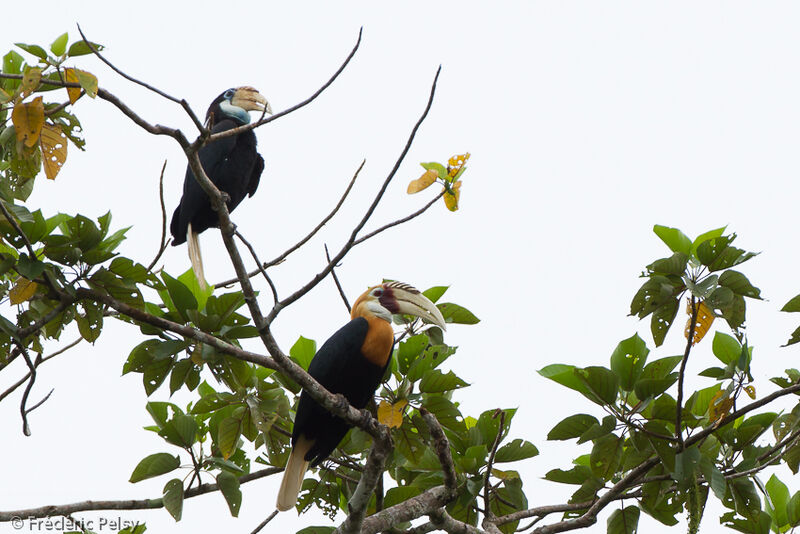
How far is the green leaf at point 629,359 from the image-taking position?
3572 millimetres

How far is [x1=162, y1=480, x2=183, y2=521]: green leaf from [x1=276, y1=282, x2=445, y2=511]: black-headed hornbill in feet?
1.85

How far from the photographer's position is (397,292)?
14.5 feet

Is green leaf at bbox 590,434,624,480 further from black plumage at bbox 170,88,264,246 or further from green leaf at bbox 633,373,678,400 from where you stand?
black plumage at bbox 170,88,264,246

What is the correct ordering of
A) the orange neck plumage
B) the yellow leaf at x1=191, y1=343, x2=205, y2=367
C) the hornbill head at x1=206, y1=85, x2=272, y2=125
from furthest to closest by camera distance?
the hornbill head at x1=206, y1=85, x2=272, y2=125
the orange neck plumage
the yellow leaf at x1=191, y1=343, x2=205, y2=367

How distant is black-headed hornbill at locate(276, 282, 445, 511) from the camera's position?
4156 mm

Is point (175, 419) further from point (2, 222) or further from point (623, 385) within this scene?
point (623, 385)

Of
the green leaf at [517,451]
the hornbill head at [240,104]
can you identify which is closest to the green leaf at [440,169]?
the green leaf at [517,451]

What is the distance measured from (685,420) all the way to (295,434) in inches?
73.4

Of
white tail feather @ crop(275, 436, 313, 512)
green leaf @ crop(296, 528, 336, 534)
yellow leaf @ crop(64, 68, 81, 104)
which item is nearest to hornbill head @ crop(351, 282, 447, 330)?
white tail feather @ crop(275, 436, 313, 512)

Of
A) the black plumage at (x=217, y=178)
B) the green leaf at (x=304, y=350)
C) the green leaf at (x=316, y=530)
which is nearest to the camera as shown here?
the green leaf at (x=316, y=530)

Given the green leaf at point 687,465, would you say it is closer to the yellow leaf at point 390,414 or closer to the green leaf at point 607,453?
the green leaf at point 607,453

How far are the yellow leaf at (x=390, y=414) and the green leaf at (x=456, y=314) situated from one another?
755mm

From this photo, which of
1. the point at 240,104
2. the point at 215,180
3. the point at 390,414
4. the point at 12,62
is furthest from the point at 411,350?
the point at 240,104

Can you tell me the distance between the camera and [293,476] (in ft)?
13.9
